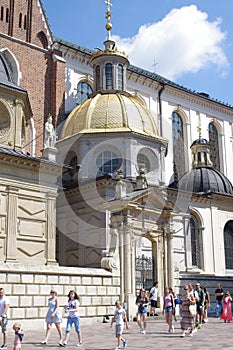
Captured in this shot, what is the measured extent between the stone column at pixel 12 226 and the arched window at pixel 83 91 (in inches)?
529

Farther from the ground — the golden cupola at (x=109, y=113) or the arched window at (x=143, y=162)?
the golden cupola at (x=109, y=113)

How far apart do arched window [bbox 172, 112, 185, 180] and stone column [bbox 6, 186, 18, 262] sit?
1698cm

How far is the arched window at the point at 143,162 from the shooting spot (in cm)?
2571

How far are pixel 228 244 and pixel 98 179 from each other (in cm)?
1079

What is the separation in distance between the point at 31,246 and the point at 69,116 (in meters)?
9.91

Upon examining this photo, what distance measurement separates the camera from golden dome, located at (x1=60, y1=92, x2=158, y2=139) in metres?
25.7

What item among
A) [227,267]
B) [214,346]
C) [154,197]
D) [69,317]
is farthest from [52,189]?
[227,267]

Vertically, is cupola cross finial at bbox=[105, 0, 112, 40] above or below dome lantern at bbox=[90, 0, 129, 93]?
above

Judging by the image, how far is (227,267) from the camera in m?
29.3

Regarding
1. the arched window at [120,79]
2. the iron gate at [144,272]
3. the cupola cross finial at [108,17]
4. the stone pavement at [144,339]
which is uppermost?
the cupola cross finial at [108,17]

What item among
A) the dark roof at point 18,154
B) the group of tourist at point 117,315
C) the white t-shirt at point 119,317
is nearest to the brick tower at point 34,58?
the dark roof at point 18,154

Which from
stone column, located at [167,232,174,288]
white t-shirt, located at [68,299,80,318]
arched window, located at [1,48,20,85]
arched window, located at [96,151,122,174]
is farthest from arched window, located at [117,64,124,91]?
white t-shirt, located at [68,299,80,318]

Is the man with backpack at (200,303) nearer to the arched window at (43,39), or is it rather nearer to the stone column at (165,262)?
the stone column at (165,262)

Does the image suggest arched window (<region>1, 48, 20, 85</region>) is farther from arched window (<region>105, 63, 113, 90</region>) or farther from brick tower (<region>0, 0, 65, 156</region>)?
arched window (<region>105, 63, 113, 90</region>)
